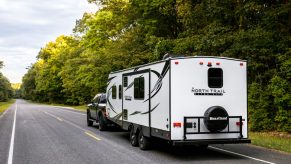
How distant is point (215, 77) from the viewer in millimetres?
11008

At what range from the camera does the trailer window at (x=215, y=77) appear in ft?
35.9

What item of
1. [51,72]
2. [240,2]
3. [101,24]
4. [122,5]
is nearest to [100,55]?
[101,24]

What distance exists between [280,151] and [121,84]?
6581 millimetres

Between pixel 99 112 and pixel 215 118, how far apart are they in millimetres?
10458

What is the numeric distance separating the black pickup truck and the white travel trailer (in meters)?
7.62

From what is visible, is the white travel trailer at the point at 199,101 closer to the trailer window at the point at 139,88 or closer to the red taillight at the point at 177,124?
the red taillight at the point at 177,124

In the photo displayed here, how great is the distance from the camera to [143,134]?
12.5 metres

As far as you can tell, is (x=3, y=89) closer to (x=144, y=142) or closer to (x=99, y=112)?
(x=99, y=112)

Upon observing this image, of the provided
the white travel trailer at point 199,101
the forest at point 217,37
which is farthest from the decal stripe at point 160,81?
the forest at point 217,37

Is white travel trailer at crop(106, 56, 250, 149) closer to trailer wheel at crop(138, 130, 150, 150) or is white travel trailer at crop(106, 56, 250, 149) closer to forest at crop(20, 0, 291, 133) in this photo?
trailer wheel at crop(138, 130, 150, 150)

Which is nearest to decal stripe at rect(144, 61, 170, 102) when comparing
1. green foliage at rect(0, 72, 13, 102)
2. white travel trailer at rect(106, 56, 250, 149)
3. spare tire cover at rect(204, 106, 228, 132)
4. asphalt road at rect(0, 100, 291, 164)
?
white travel trailer at rect(106, 56, 250, 149)

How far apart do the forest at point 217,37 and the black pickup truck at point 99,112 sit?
5.35 m

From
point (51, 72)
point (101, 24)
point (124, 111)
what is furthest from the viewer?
point (51, 72)

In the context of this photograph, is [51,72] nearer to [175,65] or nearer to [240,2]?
[240,2]
